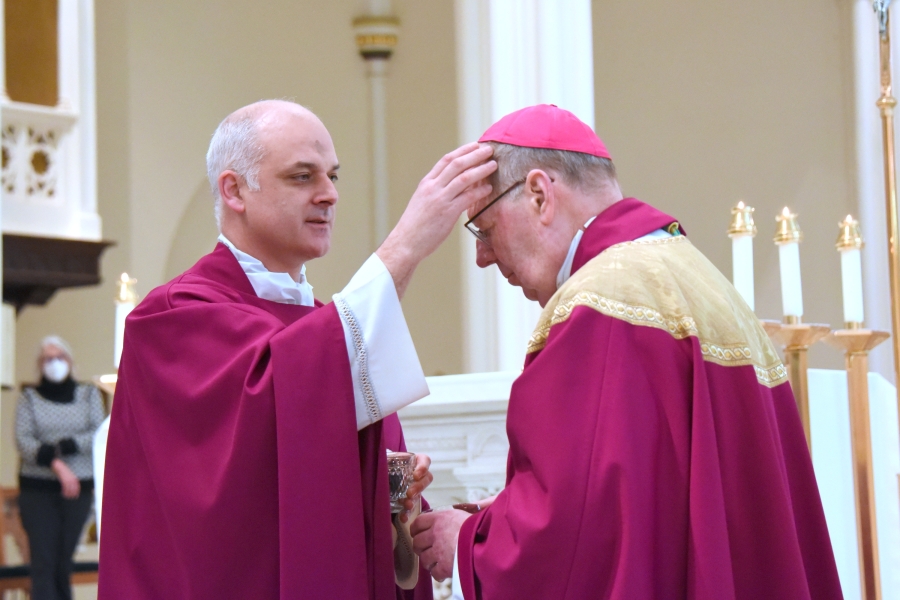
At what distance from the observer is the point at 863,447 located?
432 cm

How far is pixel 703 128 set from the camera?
34.5ft

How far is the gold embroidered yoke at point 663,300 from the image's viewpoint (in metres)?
2.49

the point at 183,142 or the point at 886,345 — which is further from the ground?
the point at 183,142

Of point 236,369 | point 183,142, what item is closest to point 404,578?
point 236,369

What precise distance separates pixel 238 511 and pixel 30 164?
784 centimetres

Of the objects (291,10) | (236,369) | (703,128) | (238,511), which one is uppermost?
(291,10)

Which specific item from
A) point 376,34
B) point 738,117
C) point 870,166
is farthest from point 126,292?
point 376,34

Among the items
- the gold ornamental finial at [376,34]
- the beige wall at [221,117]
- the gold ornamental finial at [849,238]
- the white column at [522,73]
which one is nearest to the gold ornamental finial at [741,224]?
the gold ornamental finial at [849,238]

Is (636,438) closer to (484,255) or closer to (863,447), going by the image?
(484,255)

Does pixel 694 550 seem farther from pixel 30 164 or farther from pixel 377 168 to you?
pixel 377 168

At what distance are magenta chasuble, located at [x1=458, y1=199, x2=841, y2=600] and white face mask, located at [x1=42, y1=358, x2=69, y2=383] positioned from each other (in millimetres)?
5975

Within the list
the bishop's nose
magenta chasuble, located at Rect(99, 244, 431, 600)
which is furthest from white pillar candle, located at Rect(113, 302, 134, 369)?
the bishop's nose

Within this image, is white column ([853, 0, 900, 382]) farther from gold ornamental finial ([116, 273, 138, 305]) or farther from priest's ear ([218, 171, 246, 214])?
priest's ear ([218, 171, 246, 214])

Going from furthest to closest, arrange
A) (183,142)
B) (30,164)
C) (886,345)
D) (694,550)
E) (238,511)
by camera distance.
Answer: (183,142), (30,164), (886,345), (238,511), (694,550)
